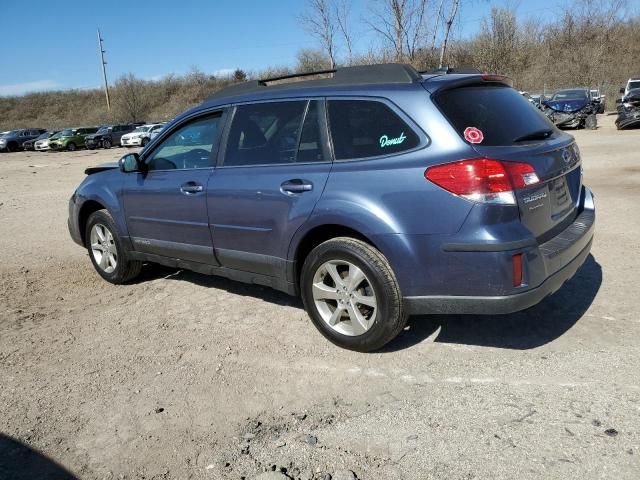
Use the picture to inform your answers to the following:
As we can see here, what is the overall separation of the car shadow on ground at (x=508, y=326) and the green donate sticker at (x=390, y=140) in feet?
4.47

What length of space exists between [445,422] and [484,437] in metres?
0.23

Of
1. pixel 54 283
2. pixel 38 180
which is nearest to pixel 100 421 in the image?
pixel 54 283

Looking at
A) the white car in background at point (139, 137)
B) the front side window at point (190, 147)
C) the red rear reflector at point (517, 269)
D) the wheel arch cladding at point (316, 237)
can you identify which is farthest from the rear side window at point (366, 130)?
the white car in background at point (139, 137)

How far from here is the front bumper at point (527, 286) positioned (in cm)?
314

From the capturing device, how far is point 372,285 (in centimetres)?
347

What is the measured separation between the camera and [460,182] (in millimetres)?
3102

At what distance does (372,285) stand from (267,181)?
3.57 ft

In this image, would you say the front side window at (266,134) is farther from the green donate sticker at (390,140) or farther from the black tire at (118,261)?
the black tire at (118,261)

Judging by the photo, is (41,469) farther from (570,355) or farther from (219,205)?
(570,355)

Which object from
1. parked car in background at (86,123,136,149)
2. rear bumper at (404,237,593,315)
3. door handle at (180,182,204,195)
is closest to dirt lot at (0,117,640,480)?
rear bumper at (404,237,593,315)

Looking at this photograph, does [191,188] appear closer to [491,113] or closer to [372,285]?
[372,285]

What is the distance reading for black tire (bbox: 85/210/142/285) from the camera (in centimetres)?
534

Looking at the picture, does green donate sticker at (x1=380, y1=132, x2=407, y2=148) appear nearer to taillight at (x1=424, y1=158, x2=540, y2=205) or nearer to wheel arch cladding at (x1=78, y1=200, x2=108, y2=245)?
taillight at (x1=424, y1=158, x2=540, y2=205)

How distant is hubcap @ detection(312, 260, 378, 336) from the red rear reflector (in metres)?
0.85
